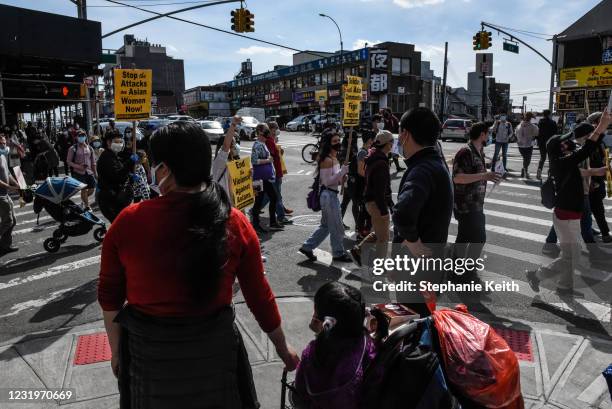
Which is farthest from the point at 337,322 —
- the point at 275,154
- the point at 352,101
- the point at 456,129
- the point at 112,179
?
the point at 456,129

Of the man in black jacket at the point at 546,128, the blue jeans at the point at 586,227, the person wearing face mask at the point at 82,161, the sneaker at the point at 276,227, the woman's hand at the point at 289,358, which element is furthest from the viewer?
the man in black jacket at the point at 546,128

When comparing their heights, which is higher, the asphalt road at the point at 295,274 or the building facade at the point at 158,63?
the building facade at the point at 158,63

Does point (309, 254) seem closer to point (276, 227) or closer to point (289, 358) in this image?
point (276, 227)

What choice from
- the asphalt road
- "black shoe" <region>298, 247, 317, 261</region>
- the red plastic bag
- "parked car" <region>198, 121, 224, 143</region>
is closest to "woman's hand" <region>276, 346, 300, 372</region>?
the red plastic bag

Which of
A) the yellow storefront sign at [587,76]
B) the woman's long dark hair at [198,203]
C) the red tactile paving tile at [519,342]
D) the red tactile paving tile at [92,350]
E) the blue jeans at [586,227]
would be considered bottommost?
the red tactile paving tile at [92,350]

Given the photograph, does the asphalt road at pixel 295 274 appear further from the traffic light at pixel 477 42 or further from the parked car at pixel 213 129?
the parked car at pixel 213 129

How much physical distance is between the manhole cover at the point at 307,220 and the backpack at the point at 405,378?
7.14m

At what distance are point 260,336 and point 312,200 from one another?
283cm

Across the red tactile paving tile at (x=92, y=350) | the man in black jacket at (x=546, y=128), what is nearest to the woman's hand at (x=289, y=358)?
the red tactile paving tile at (x=92, y=350)

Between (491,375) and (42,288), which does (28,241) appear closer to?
(42,288)

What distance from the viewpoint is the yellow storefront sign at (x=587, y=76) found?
110 ft

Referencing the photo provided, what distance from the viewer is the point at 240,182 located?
6.68 m

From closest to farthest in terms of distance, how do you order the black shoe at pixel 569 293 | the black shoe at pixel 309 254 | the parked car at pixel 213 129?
the black shoe at pixel 569 293, the black shoe at pixel 309 254, the parked car at pixel 213 129

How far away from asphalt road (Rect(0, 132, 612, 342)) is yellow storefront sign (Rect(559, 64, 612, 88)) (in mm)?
28953
